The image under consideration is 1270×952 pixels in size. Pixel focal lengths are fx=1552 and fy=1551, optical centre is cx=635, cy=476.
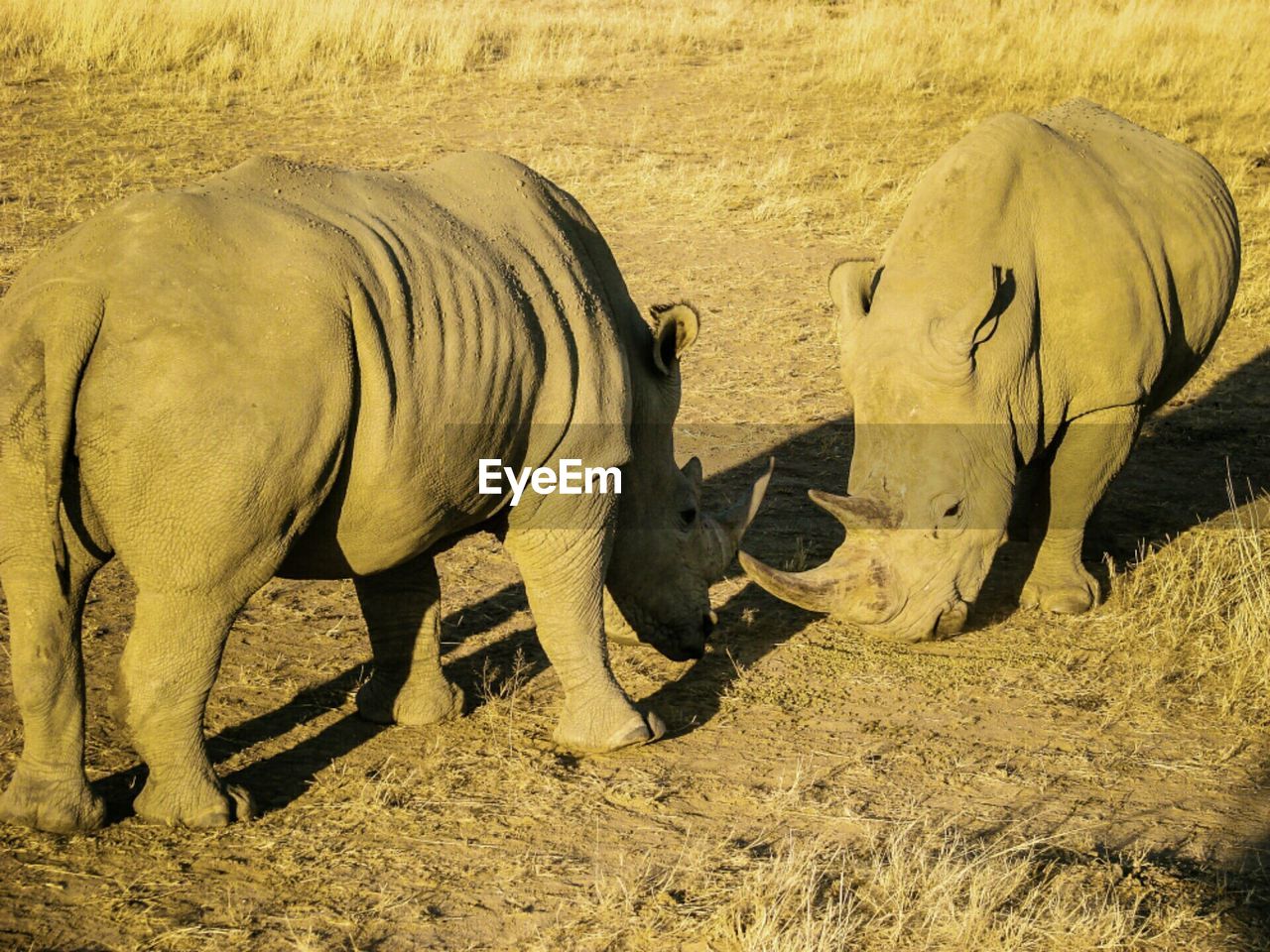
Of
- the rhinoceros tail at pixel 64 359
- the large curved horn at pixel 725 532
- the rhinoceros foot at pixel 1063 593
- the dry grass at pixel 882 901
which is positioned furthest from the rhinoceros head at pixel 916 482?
the rhinoceros tail at pixel 64 359

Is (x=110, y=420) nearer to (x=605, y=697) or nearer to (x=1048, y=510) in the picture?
(x=605, y=697)

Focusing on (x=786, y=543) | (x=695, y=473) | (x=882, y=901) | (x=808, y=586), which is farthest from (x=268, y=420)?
(x=786, y=543)

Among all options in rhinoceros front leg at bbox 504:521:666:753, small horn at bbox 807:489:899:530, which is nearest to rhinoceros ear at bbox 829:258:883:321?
small horn at bbox 807:489:899:530

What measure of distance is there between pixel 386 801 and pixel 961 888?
1785 mm

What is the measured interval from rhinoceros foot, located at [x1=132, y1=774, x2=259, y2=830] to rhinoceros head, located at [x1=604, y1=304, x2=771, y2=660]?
1696 mm

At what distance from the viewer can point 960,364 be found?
5980 mm

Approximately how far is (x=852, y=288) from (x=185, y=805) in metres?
3.36

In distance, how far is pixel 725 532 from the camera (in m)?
5.86

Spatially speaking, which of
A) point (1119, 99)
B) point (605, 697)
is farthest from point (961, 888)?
point (1119, 99)

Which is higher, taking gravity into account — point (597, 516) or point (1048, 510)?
point (597, 516)

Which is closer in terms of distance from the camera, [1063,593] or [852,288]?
[852,288]

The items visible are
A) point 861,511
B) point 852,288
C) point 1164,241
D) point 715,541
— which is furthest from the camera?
point 1164,241

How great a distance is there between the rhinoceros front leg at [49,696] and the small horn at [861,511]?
282cm

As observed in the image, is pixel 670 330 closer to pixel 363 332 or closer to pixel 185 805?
pixel 363 332
